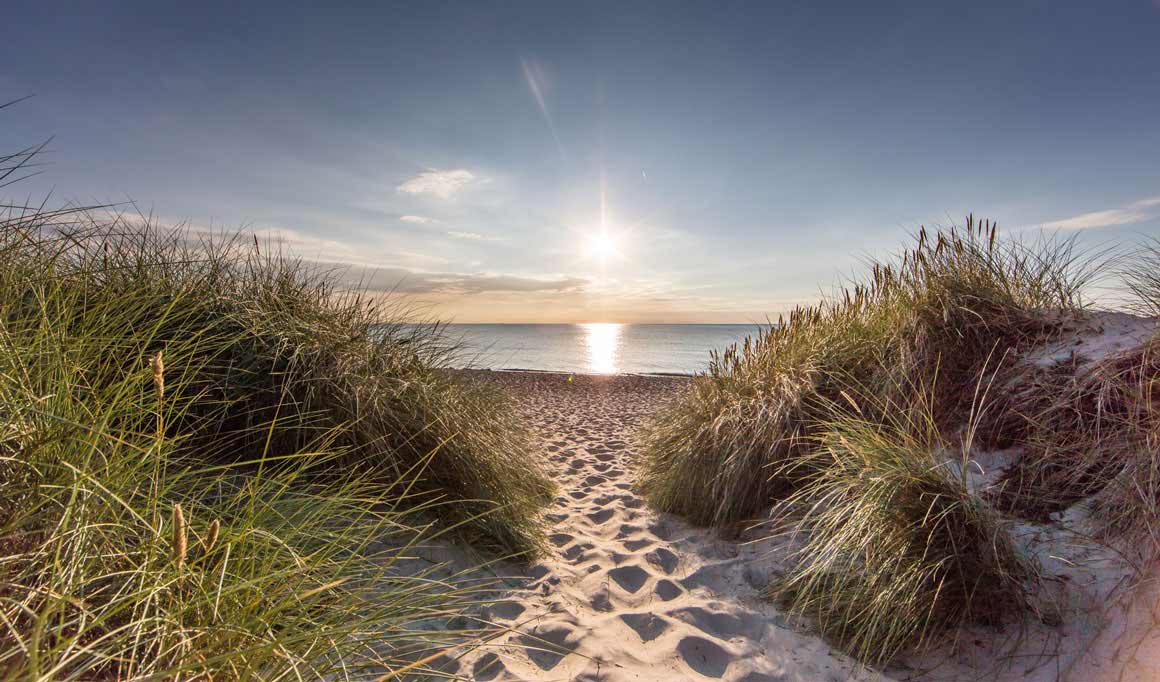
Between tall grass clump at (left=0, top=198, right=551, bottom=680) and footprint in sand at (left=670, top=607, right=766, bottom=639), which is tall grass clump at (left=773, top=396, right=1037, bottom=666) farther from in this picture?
tall grass clump at (left=0, top=198, right=551, bottom=680)

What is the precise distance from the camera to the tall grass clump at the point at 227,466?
3.93 feet

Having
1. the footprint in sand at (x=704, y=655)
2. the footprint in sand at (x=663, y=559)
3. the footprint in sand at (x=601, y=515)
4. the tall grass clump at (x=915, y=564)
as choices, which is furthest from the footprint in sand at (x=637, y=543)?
the tall grass clump at (x=915, y=564)

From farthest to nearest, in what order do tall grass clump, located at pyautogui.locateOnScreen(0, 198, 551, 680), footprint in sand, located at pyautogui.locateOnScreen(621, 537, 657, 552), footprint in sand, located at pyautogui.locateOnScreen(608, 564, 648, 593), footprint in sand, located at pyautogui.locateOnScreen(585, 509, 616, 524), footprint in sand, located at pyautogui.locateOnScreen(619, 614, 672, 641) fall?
footprint in sand, located at pyautogui.locateOnScreen(585, 509, 616, 524), footprint in sand, located at pyautogui.locateOnScreen(621, 537, 657, 552), footprint in sand, located at pyautogui.locateOnScreen(608, 564, 648, 593), footprint in sand, located at pyautogui.locateOnScreen(619, 614, 672, 641), tall grass clump, located at pyautogui.locateOnScreen(0, 198, 551, 680)

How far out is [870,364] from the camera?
13.0 feet

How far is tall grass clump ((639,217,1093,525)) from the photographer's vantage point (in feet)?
12.1

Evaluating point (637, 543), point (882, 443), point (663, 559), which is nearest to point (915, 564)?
point (882, 443)

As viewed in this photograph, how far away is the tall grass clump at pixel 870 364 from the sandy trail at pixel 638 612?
18.7 inches

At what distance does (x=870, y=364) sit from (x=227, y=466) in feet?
13.7

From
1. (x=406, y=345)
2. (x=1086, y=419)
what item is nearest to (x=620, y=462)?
(x=406, y=345)

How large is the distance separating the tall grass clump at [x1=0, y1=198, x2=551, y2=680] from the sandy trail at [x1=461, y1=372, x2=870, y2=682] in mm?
318

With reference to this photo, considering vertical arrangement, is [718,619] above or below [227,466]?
below

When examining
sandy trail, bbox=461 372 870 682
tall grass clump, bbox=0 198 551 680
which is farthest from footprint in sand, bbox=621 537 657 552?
tall grass clump, bbox=0 198 551 680

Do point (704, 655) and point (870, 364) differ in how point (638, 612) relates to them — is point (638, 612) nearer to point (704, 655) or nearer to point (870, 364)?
point (704, 655)

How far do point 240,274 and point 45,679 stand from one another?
3393 mm
